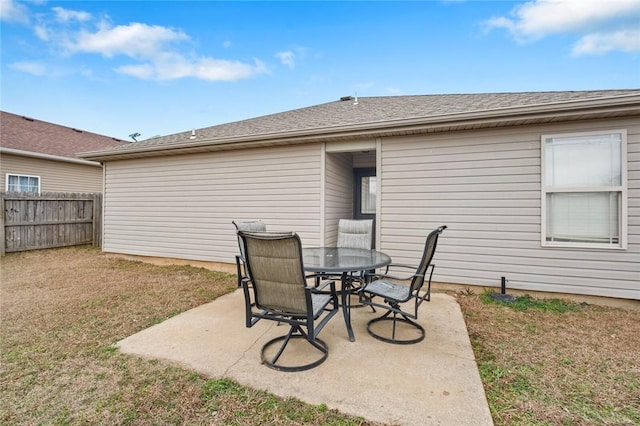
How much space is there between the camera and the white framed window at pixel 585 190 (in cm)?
381

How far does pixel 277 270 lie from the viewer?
2.19 m

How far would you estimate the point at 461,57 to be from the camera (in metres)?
8.19

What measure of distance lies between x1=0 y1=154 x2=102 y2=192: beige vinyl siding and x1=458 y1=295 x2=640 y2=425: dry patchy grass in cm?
1360

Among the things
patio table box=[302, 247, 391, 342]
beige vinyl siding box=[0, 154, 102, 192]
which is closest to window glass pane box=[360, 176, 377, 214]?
patio table box=[302, 247, 391, 342]

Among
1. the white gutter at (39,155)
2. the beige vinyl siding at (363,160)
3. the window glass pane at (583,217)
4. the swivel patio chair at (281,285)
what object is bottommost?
the swivel patio chair at (281,285)

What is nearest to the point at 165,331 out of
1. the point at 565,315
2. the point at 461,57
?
the point at 565,315

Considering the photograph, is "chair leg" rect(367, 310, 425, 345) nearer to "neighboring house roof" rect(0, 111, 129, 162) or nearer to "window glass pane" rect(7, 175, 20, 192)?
"neighboring house roof" rect(0, 111, 129, 162)

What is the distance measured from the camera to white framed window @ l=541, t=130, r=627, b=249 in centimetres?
381

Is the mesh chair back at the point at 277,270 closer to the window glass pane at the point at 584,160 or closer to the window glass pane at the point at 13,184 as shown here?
the window glass pane at the point at 584,160

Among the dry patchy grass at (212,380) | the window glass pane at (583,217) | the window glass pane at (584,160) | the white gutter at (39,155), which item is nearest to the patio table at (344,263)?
the dry patchy grass at (212,380)

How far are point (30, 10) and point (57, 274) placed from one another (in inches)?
252

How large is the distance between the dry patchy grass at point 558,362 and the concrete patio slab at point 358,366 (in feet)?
0.61

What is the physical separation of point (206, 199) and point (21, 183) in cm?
847

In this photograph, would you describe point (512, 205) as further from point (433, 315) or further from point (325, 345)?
point (325, 345)
